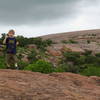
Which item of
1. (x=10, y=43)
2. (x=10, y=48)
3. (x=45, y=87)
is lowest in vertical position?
(x=45, y=87)

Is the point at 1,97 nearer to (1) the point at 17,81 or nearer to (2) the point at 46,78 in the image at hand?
(1) the point at 17,81

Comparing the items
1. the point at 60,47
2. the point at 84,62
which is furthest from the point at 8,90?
the point at 60,47

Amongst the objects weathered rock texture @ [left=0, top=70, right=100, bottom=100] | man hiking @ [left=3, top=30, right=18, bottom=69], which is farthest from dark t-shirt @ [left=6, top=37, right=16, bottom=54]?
weathered rock texture @ [left=0, top=70, right=100, bottom=100]

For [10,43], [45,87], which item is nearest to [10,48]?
[10,43]

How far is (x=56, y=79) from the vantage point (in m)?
14.6

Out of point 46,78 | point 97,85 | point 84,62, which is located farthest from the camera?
point 84,62

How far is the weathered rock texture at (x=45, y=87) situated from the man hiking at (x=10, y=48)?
5.74ft

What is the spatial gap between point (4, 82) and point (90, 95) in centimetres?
305

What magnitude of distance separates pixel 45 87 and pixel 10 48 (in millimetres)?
4001

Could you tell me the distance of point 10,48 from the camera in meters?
16.1

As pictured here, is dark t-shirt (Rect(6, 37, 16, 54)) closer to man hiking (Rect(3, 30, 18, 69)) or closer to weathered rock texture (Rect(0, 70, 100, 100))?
man hiking (Rect(3, 30, 18, 69))

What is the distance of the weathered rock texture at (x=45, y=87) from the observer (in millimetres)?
11477

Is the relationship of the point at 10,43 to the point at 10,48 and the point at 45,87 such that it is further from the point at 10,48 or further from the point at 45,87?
the point at 45,87

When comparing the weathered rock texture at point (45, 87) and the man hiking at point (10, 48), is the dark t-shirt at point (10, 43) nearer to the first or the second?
the man hiking at point (10, 48)
